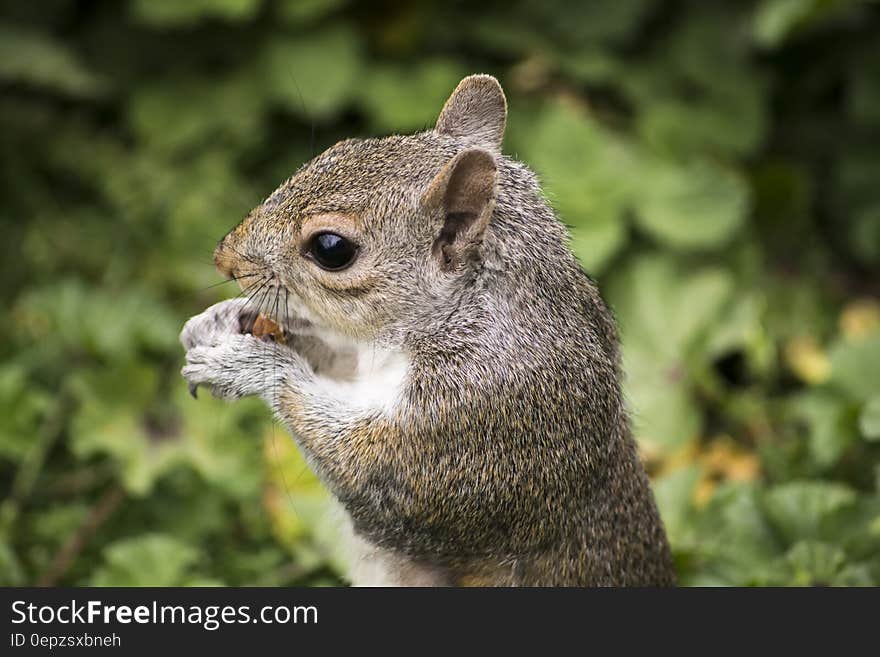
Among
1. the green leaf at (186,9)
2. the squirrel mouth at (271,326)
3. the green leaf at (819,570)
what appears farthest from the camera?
the green leaf at (186,9)

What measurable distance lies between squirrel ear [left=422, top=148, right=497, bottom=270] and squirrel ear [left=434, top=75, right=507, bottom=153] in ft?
1.24

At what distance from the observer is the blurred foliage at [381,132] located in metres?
4.08

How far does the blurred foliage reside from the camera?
4082 millimetres

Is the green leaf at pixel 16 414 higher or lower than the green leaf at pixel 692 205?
lower

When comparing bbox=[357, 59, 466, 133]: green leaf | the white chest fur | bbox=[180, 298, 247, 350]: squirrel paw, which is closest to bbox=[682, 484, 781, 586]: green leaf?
the white chest fur

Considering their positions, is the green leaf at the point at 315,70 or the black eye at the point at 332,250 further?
the green leaf at the point at 315,70

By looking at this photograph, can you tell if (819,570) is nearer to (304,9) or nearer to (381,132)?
(381,132)

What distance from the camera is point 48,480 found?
4336 mm

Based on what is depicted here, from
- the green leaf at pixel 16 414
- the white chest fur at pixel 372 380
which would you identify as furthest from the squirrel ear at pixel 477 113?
the green leaf at pixel 16 414

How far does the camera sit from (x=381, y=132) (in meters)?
5.60

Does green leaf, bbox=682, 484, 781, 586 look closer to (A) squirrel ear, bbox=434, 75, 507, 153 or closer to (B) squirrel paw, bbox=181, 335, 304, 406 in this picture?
(A) squirrel ear, bbox=434, 75, 507, 153

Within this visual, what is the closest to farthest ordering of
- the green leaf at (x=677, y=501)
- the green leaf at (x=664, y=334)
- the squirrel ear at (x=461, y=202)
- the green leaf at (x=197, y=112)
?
the squirrel ear at (x=461, y=202) → the green leaf at (x=677, y=501) → the green leaf at (x=664, y=334) → the green leaf at (x=197, y=112)

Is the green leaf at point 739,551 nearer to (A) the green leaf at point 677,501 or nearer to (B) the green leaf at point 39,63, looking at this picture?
(A) the green leaf at point 677,501

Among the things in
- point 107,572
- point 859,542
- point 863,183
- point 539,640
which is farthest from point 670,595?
point 863,183
